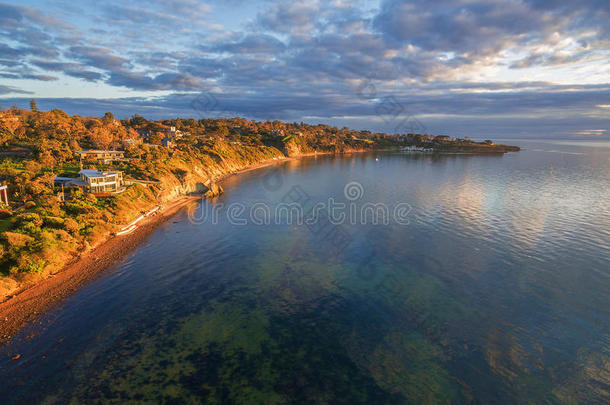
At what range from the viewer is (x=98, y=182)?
55156 mm

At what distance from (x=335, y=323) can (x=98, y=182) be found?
177 feet

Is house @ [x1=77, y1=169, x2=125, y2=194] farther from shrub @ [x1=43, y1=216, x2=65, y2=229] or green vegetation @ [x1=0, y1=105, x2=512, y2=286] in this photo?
shrub @ [x1=43, y1=216, x2=65, y2=229]

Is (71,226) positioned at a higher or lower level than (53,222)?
lower

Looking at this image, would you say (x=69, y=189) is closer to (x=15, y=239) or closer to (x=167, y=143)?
(x=15, y=239)

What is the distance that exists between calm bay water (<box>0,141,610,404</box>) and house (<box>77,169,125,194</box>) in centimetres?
1748

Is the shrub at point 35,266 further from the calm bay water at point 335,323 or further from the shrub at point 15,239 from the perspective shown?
the calm bay water at point 335,323

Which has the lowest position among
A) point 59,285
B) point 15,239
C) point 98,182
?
point 59,285

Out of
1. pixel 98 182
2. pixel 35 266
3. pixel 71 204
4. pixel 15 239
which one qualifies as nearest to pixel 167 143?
pixel 98 182

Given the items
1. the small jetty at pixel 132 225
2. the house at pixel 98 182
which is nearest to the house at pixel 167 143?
the house at pixel 98 182

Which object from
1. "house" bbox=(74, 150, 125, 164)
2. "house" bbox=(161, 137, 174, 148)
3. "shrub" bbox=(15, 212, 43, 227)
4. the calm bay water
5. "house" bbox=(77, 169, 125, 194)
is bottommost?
the calm bay water

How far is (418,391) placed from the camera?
20.3m

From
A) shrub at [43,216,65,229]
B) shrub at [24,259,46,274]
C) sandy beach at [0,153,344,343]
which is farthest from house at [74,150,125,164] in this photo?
shrub at [24,259,46,274]

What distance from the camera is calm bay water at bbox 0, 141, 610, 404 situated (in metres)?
20.5

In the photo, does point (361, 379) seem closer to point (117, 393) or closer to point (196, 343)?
point (196, 343)
